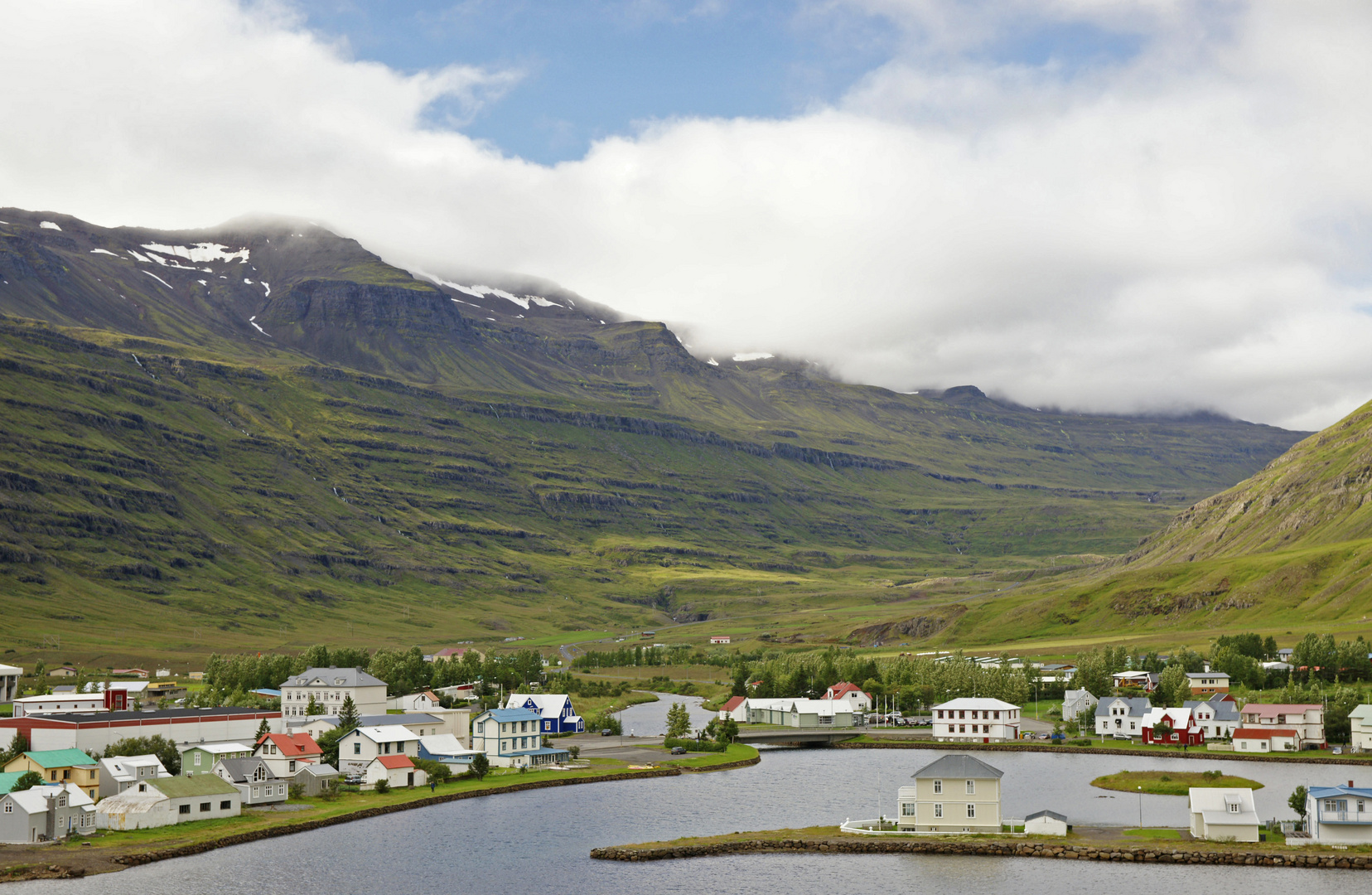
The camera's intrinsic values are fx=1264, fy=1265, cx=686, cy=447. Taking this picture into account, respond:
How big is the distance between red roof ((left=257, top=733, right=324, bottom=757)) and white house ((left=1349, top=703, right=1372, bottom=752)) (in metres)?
91.4

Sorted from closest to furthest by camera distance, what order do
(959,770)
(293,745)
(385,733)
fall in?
1. (959,770)
2. (293,745)
3. (385,733)

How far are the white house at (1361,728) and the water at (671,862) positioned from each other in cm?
921

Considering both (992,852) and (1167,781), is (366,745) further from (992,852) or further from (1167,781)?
(1167,781)

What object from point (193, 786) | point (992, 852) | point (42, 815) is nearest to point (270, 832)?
point (193, 786)

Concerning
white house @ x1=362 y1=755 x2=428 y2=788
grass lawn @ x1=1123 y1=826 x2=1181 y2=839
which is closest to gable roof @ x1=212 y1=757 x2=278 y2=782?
white house @ x1=362 y1=755 x2=428 y2=788

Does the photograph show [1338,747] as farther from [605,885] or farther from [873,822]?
[605,885]

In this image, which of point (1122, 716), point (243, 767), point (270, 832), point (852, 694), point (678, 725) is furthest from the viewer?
point (852, 694)

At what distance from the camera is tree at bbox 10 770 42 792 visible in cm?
8169

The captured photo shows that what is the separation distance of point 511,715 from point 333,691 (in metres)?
34.4

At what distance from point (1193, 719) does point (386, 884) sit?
88.9 metres

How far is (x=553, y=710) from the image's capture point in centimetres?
14438

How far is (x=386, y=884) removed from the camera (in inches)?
2758

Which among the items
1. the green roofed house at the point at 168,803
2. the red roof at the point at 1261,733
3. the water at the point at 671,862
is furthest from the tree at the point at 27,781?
the red roof at the point at 1261,733

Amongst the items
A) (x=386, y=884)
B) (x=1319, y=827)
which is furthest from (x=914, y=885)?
(x=386, y=884)
